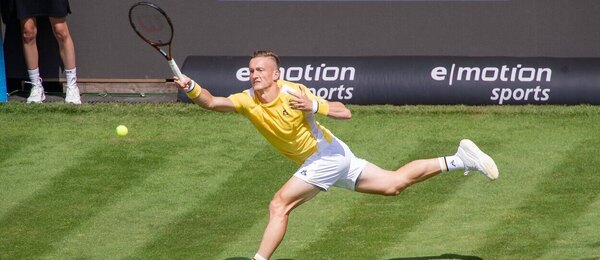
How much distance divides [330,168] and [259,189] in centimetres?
290

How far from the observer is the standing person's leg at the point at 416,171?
38.7 feet

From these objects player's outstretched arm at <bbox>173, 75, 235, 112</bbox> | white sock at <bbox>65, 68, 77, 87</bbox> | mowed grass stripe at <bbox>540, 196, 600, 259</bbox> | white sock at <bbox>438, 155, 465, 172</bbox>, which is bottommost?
mowed grass stripe at <bbox>540, 196, 600, 259</bbox>

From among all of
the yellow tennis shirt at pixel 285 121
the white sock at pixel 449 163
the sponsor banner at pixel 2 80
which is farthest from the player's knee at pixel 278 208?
the sponsor banner at pixel 2 80

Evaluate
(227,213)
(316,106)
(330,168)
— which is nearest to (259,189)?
(227,213)

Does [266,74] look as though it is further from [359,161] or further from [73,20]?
[73,20]

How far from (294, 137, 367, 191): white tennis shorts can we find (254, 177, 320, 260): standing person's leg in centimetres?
7

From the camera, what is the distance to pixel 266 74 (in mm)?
11430

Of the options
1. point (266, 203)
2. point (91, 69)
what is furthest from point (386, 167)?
point (91, 69)

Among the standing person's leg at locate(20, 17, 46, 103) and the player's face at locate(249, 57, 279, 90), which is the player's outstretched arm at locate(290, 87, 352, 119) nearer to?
the player's face at locate(249, 57, 279, 90)

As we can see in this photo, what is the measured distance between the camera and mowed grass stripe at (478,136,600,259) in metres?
12.3

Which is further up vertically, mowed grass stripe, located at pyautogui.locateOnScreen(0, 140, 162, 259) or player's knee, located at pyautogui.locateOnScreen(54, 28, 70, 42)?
player's knee, located at pyautogui.locateOnScreen(54, 28, 70, 42)

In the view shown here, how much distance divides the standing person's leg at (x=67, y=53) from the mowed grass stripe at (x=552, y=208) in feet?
20.5

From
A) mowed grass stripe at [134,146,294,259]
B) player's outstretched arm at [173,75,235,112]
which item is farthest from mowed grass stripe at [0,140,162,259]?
player's outstretched arm at [173,75,235,112]

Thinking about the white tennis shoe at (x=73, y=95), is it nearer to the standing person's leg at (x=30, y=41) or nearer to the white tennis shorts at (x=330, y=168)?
the standing person's leg at (x=30, y=41)
